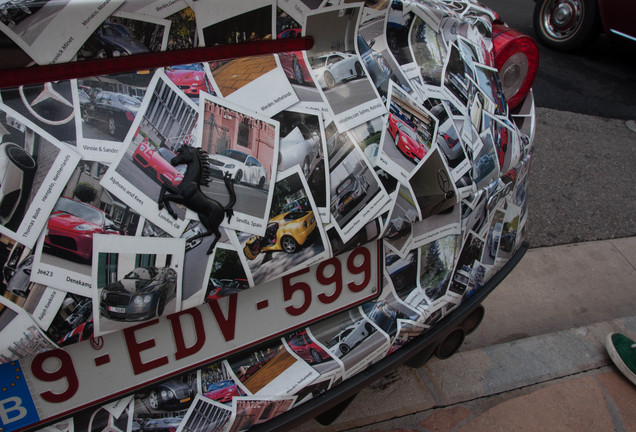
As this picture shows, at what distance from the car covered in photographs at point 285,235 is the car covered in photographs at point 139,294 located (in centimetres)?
17

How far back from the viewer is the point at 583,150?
3902 millimetres

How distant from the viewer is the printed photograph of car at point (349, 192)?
1.14m

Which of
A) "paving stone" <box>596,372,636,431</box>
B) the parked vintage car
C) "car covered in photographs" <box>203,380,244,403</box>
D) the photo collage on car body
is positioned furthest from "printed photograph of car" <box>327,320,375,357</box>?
the parked vintage car

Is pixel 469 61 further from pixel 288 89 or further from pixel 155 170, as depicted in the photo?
pixel 155 170

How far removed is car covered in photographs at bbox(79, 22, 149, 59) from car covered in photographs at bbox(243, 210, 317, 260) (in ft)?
1.43

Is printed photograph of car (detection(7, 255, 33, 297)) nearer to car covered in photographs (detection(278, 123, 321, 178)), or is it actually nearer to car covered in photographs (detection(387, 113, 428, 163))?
car covered in photographs (detection(278, 123, 321, 178))

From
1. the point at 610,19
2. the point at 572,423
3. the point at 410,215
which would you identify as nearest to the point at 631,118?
the point at 610,19

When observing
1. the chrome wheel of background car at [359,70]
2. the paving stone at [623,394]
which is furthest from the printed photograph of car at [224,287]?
the paving stone at [623,394]

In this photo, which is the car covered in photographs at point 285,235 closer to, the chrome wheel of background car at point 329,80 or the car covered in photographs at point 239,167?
the car covered in photographs at point 239,167

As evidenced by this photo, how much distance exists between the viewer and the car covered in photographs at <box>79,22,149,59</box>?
0.94m

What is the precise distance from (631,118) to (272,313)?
4589 millimetres

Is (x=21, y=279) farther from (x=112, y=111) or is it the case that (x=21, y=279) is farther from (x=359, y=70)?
(x=359, y=70)

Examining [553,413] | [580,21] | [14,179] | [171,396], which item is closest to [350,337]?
[171,396]

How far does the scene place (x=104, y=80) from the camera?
37.8 inches
